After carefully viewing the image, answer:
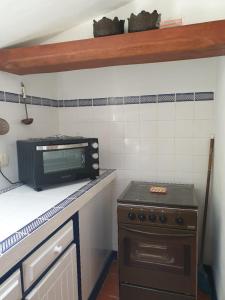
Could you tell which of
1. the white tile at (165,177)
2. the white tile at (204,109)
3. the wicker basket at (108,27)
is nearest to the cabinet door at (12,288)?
the wicker basket at (108,27)

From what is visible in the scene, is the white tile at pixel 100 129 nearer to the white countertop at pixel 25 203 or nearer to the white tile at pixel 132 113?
the white tile at pixel 132 113

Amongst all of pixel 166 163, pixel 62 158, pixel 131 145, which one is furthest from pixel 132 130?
pixel 62 158

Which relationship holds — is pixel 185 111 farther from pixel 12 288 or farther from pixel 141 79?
pixel 12 288

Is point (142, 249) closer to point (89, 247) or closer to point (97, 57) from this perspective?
point (89, 247)

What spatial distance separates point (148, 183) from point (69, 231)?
90 cm

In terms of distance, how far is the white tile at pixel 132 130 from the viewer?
204cm

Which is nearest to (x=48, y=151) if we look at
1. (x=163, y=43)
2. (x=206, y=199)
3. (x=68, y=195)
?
(x=68, y=195)

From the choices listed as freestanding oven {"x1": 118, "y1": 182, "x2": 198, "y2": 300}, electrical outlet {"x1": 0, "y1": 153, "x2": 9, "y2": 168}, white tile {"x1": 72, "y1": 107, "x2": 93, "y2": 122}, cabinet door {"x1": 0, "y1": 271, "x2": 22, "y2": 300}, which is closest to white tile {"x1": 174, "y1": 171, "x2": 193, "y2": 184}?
freestanding oven {"x1": 118, "y1": 182, "x2": 198, "y2": 300}

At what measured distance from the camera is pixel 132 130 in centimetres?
205

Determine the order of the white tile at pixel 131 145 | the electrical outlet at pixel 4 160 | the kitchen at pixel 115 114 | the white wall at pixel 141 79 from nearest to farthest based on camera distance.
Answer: the kitchen at pixel 115 114, the electrical outlet at pixel 4 160, the white wall at pixel 141 79, the white tile at pixel 131 145

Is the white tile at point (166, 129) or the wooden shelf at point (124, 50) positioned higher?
the wooden shelf at point (124, 50)

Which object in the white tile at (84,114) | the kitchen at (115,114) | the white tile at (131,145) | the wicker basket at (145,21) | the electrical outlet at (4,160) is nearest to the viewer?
the wicker basket at (145,21)

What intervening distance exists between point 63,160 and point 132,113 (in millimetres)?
784

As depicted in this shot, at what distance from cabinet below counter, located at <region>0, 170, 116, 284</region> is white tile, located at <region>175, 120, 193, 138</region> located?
2.47ft
